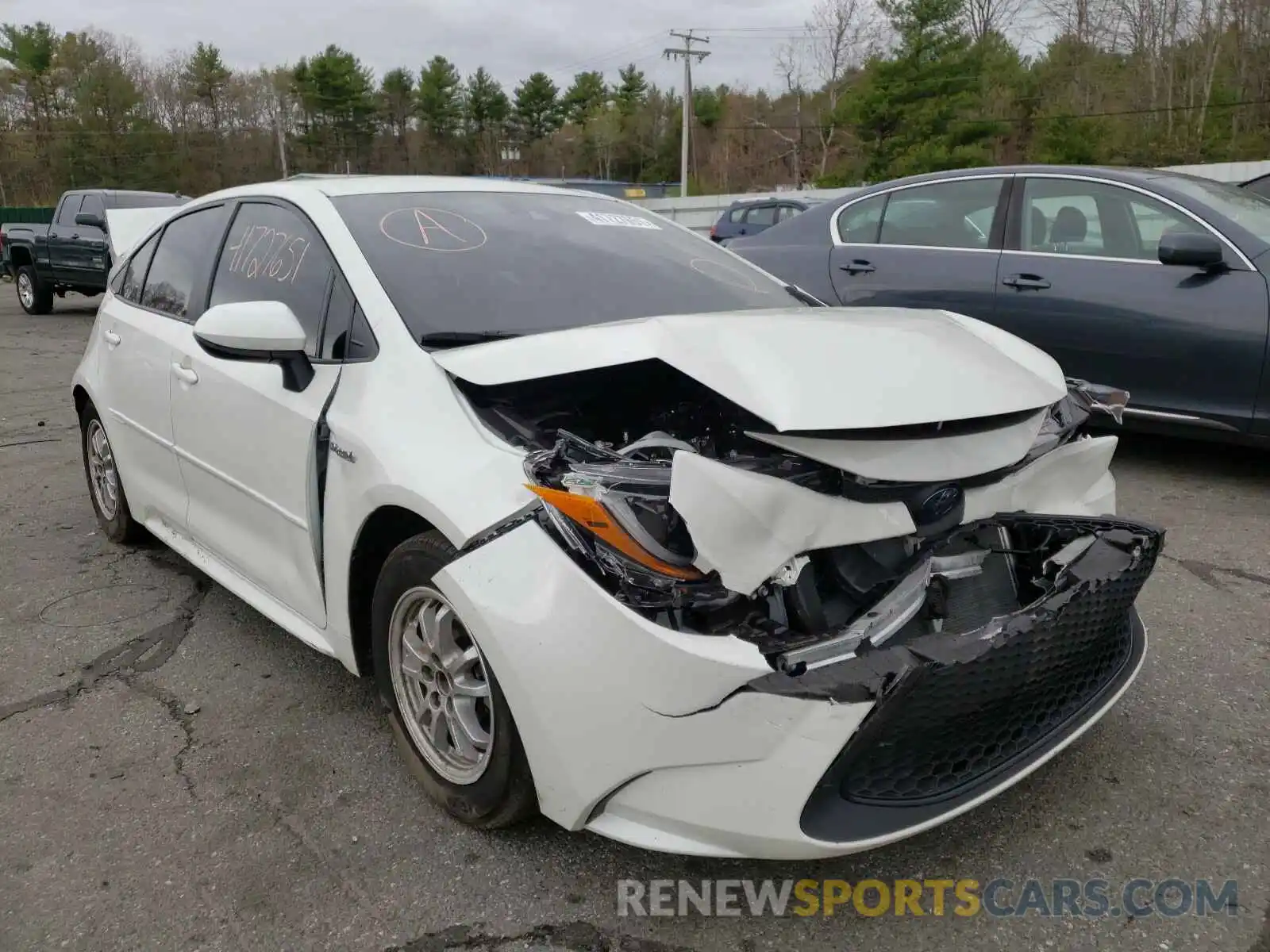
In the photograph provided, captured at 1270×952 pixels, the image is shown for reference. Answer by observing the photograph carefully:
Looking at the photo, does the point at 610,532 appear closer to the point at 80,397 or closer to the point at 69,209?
the point at 80,397

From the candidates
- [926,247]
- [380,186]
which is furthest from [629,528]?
[926,247]

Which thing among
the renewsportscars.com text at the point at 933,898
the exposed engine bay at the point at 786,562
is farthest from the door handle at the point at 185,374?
the renewsportscars.com text at the point at 933,898

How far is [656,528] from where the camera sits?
1957mm

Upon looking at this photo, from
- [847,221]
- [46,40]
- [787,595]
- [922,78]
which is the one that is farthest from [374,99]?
[787,595]

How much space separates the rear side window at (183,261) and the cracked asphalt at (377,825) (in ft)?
3.90

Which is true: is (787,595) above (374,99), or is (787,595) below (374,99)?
below

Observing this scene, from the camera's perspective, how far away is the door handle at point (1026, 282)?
5145mm

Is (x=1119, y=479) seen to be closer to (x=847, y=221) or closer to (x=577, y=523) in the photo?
(x=847, y=221)

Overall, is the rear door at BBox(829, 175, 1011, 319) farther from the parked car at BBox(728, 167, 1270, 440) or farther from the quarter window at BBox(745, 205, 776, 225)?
the quarter window at BBox(745, 205, 776, 225)

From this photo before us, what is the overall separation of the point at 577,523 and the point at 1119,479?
402 cm

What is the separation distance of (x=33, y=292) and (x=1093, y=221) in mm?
16190

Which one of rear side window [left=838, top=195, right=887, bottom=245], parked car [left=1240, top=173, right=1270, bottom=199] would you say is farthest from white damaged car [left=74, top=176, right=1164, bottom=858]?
parked car [left=1240, top=173, right=1270, bottom=199]

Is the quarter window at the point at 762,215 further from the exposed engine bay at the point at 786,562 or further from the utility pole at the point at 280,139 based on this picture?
the utility pole at the point at 280,139

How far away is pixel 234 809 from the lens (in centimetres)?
247
